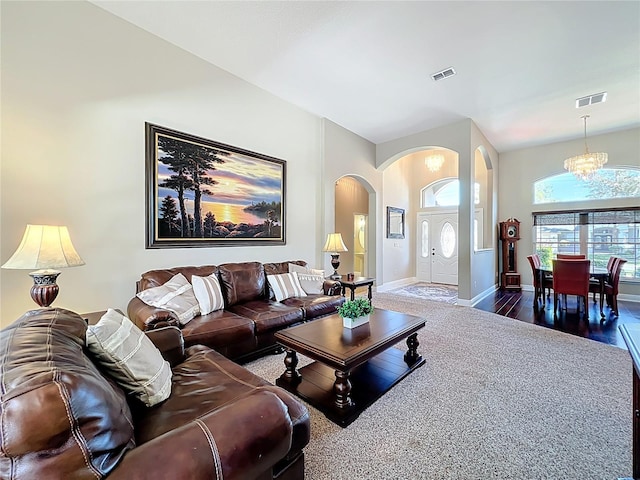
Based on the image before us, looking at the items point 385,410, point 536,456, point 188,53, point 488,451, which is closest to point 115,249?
Answer: point 188,53

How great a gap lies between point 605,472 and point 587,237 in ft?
21.3

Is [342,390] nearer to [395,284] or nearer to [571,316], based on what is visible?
[571,316]

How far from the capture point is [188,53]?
134 inches

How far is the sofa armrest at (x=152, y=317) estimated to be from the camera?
2262 millimetres

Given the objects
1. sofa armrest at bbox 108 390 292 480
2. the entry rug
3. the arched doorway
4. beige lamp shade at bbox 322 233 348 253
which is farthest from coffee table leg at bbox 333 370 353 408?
the arched doorway

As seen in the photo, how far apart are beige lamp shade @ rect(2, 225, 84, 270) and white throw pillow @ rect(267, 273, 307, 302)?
6.41 feet

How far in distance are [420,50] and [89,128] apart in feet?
12.0

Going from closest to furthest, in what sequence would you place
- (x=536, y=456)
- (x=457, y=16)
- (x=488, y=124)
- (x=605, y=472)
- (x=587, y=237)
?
(x=605, y=472) < (x=536, y=456) < (x=457, y=16) < (x=488, y=124) < (x=587, y=237)

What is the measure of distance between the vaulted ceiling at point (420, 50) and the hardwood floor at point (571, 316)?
324 cm

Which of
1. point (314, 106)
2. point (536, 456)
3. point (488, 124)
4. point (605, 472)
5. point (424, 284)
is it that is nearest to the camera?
point (605, 472)

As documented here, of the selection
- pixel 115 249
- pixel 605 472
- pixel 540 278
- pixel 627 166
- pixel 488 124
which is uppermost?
pixel 488 124

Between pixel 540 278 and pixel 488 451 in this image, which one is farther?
pixel 540 278

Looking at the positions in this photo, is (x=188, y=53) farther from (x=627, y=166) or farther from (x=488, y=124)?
(x=627, y=166)

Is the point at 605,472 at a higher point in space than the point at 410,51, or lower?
lower
